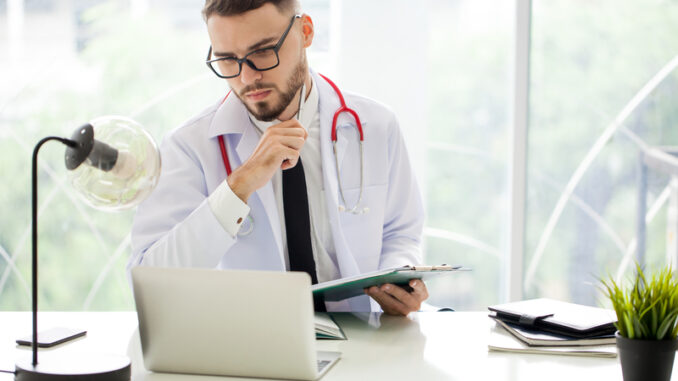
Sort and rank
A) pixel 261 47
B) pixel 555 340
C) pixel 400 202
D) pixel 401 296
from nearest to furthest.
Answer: pixel 555 340 → pixel 401 296 → pixel 261 47 → pixel 400 202

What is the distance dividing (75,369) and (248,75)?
944 mm

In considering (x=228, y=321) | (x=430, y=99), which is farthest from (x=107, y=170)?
(x=430, y=99)

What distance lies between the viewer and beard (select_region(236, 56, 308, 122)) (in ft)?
5.93

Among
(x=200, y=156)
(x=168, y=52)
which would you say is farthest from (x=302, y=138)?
(x=168, y=52)

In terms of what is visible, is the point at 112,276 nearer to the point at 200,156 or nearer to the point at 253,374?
the point at 200,156

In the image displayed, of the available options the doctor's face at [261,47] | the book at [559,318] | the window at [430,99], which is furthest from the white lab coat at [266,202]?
the window at [430,99]

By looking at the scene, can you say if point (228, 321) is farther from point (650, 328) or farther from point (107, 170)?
point (650, 328)

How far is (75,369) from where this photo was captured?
1.05 m

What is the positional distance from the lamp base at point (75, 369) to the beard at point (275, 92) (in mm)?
895

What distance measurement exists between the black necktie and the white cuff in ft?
0.75

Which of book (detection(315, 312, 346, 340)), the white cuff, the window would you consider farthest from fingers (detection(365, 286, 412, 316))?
the window

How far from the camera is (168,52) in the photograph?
9.55 feet

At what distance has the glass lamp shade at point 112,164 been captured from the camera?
100cm

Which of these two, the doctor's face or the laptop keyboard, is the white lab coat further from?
the laptop keyboard
